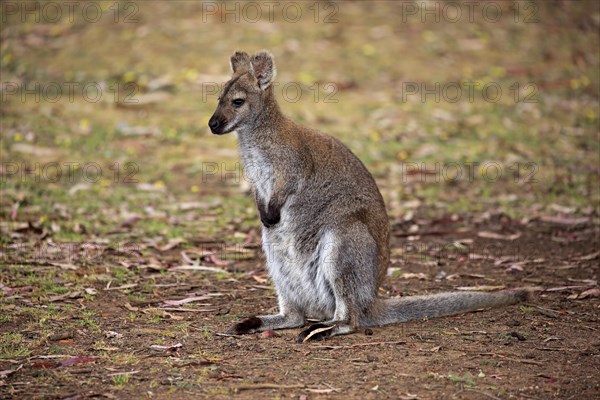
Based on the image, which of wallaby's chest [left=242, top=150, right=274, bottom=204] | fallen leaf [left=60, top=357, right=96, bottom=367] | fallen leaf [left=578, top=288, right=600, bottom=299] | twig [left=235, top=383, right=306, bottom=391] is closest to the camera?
twig [left=235, top=383, right=306, bottom=391]

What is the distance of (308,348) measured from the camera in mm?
4879

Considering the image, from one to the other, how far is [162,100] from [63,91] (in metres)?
1.52

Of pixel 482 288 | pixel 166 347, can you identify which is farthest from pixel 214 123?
pixel 482 288

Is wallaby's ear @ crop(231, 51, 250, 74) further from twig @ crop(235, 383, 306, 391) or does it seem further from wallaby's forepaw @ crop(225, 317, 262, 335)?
twig @ crop(235, 383, 306, 391)

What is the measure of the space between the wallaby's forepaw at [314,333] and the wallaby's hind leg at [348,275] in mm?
54

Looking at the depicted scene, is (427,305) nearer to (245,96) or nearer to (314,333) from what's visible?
(314,333)

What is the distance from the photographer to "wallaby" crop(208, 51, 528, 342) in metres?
5.16

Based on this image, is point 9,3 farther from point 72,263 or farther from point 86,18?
point 72,263

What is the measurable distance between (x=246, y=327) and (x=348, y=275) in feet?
2.27

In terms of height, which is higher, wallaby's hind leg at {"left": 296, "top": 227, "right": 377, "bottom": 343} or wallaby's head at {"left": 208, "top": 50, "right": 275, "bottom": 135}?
wallaby's head at {"left": 208, "top": 50, "right": 275, "bottom": 135}

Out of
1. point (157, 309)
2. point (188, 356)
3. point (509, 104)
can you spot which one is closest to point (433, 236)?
point (157, 309)

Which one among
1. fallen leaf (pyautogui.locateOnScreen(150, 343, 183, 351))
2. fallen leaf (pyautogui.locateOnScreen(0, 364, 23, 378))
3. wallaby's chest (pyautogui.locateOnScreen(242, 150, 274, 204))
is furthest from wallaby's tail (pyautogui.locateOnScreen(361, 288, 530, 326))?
fallen leaf (pyautogui.locateOnScreen(0, 364, 23, 378))

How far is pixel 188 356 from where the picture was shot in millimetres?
4680

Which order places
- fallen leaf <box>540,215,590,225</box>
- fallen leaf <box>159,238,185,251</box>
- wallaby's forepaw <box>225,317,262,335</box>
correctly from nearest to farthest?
wallaby's forepaw <box>225,317,262,335</box> → fallen leaf <box>159,238,185,251</box> → fallen leaf <box>540,215,590,225</box>
